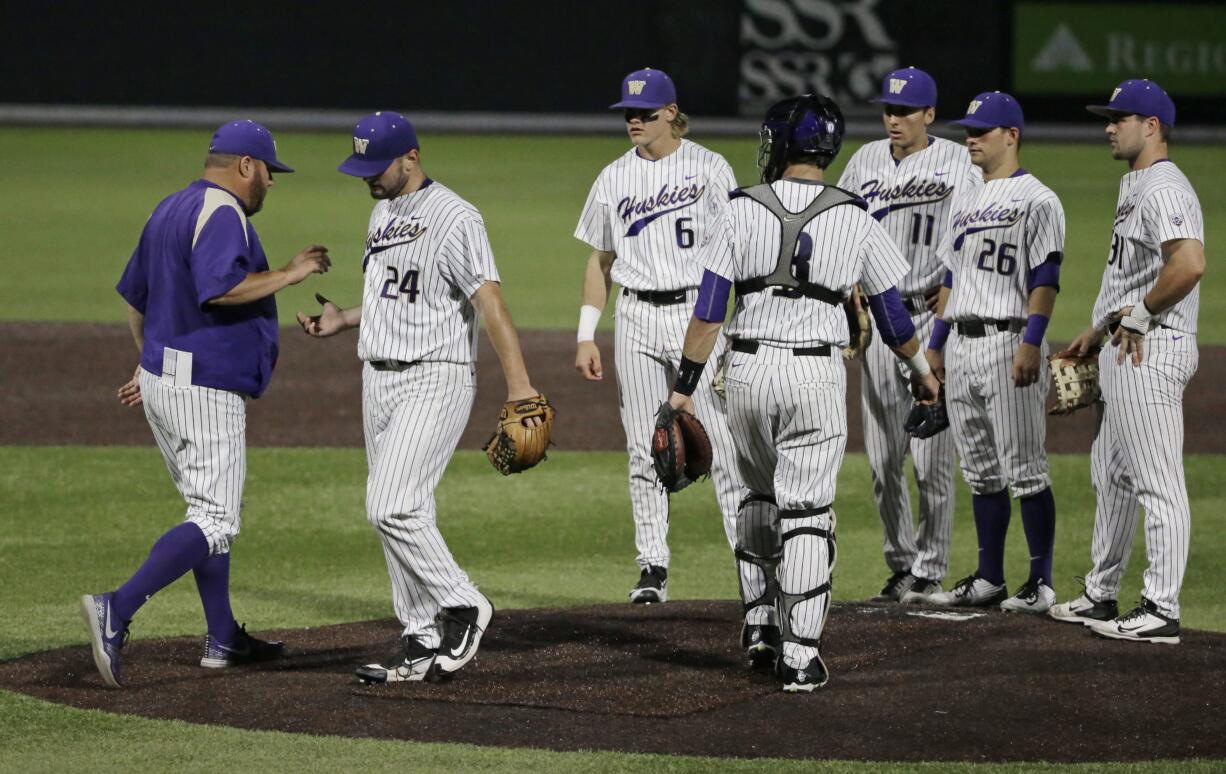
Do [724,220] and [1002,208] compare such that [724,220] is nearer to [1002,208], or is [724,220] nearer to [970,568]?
[1002,208]

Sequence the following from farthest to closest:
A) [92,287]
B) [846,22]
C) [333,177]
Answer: [846,22], [333,177], [92,287]

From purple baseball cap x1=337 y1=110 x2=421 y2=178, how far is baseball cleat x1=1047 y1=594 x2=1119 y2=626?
285 cm

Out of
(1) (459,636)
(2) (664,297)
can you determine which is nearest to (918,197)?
(2) (664,297)

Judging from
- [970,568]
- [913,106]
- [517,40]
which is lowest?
[970,568]

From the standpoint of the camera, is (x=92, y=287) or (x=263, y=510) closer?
(x=263, y=510)

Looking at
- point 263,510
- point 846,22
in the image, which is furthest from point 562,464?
point 846,22

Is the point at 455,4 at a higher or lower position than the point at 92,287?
higher

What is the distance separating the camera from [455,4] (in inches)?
1113

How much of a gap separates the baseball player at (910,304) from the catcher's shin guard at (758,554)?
1.27 meters

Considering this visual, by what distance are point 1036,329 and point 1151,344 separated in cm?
48

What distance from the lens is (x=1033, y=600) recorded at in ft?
21.4

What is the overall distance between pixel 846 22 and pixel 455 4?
20.5ft

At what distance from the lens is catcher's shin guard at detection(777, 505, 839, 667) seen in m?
5.27

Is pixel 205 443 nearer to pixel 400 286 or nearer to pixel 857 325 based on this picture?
pixel 400 286
